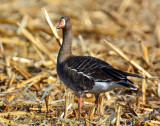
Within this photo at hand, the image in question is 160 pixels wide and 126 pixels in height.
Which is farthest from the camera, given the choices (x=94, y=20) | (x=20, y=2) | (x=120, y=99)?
(x=20, y=2)

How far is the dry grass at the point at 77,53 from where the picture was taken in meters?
4.64

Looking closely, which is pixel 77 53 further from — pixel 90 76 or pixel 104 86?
pixel 104 86

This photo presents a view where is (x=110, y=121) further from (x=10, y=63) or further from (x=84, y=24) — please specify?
(x=84, y=24)

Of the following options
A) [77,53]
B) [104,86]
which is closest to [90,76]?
[104,86]

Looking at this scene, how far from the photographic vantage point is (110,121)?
4.43 metres

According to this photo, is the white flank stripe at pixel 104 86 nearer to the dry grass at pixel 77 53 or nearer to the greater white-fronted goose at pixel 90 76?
the greater white-fronted goose at pixel 90 76

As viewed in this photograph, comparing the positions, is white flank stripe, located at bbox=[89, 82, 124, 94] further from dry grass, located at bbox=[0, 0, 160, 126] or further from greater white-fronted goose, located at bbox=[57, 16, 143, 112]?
dry grass, located at bbox=[0, 0, 160, 126]

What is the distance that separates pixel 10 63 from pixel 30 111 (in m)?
2.36

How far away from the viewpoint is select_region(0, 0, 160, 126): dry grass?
464cm

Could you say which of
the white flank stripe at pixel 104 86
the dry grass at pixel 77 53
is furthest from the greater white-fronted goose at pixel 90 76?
the dry grass at pixel 77 53

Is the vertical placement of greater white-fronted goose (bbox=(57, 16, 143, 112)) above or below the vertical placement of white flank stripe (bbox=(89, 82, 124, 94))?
above

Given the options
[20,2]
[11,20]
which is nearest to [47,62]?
[11,20]


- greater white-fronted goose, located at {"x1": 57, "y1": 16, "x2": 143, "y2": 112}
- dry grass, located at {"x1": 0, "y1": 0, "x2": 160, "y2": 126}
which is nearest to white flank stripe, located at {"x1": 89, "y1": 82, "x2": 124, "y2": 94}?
greater white-fronted goose, located at {"x1": 57, "y1": 16, "x2": 143, "y2": 112}

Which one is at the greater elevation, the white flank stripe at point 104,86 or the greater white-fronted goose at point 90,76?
the greater white-fronted goose at point 90,76
